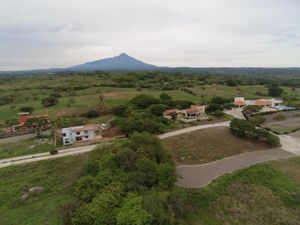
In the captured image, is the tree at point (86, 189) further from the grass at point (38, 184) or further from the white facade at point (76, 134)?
the white facade at point (76, 134)

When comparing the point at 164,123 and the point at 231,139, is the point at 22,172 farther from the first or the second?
the point at 231,139

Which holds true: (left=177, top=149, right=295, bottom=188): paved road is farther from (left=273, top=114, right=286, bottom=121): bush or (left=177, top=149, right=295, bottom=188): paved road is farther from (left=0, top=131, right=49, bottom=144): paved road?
(left=0, top=131, right=49, bottom=144): paved road

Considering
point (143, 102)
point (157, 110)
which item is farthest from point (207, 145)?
point (143, 102)

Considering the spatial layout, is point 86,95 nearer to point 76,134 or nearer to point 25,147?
point 76,134

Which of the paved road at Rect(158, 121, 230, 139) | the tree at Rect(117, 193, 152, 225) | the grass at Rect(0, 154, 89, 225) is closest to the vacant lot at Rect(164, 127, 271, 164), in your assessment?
the paved road at Rect(158, 121, 230, 139)

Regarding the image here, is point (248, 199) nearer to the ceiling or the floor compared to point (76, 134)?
nearer to the floor

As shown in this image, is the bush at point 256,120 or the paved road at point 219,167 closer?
the paved road at point 219,167

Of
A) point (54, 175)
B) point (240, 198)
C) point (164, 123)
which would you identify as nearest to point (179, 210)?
point (240, 198)

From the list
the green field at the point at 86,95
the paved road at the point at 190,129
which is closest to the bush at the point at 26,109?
the green field at the point at 86,95
